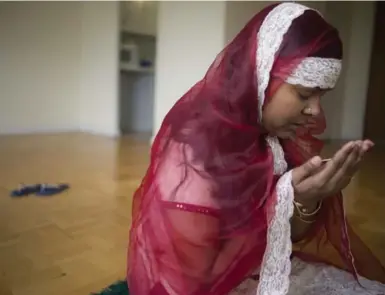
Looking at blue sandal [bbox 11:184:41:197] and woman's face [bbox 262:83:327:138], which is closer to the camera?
woman's face [bbox 262:83:327:138]

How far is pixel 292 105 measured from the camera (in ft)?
2.08

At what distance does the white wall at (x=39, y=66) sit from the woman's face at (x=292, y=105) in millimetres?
3266

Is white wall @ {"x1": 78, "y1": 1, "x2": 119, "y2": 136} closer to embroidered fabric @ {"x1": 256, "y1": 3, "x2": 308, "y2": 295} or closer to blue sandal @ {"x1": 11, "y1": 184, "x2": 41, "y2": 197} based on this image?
blue sandal @ {"x1": 11, "y1": 184, "x2": 41, "y2": 197}

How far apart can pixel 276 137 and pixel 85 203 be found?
1080 mm

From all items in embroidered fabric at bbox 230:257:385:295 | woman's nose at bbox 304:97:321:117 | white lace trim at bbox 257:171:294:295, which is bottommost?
embroidered fabric at bbox 230:257:385:295

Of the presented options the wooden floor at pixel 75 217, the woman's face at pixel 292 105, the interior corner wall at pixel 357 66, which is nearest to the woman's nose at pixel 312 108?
the woman's face at pixel 292 105

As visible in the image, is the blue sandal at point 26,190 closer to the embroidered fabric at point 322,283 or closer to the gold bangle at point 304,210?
the embroidered fabric at point 322,283

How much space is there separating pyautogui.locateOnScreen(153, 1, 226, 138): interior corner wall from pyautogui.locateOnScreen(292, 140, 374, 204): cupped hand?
2158 millimetres

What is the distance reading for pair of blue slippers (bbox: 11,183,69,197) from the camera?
1.72 m

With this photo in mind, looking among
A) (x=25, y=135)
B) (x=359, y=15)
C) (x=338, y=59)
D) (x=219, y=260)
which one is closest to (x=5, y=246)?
(x=219, y=260)

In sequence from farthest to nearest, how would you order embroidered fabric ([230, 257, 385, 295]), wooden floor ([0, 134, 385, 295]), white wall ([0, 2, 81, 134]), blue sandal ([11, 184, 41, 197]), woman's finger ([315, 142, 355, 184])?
white wall ([0, 2, 81, 134]) → blue sandal ([11, 184, 41, 197]) → wooden floor ([0, 134, 385, 295]) → embroidered fabric ([230, 257, 385, 295]) → woman's finger ([315, 142, 355, 184])

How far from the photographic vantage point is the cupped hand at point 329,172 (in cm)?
55

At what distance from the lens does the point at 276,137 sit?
739 mm

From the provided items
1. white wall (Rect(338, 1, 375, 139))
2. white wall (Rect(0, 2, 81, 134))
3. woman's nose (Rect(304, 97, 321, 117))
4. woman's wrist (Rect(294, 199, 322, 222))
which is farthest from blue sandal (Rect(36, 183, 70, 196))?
white wall (Rect(338, 1, 375, 139))
